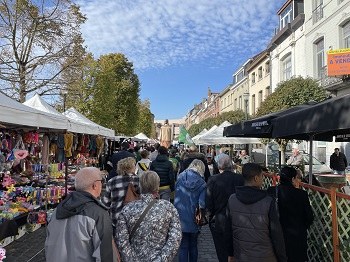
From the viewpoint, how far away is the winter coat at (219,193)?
4707 mm

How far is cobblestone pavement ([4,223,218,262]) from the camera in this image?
602cm

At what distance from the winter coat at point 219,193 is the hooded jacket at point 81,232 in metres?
2.28

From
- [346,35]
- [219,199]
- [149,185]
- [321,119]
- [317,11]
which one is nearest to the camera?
[149,185]

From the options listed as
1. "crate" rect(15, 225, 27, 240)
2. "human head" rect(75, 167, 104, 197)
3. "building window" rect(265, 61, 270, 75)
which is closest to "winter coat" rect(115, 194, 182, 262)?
"human head" rect(75, 167, 104, 197)

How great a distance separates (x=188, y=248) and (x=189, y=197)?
2.38ft

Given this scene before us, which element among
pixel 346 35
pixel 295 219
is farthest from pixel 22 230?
pixel 346 35

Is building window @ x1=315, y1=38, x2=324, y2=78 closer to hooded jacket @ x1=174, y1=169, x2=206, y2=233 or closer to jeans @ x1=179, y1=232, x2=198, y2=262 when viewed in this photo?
hooded jacket @ x1=174, y1=169, x2=206, y2=233

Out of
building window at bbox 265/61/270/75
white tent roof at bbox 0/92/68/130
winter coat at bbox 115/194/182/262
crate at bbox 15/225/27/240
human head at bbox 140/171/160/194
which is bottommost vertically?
crate at bbox 15/225/27/240

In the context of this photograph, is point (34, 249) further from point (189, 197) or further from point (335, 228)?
point (335, 228)

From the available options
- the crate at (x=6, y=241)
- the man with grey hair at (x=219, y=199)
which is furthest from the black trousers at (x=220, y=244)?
the crate at (x=6, y=241)

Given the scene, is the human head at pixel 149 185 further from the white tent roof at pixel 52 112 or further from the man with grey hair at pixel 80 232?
the white tent roof at pixel 52 112

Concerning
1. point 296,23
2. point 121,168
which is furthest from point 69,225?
point 296,23

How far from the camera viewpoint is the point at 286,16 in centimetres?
2791

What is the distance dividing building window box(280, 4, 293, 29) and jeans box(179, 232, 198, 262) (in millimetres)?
25133
